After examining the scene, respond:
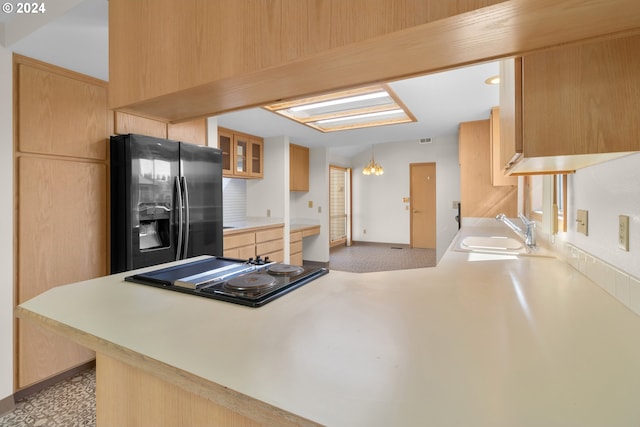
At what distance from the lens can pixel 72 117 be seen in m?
2.17

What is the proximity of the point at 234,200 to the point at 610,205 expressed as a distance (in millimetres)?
4398

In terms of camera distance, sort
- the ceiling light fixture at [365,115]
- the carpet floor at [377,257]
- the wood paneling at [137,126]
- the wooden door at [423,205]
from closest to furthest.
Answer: the wood paneling at [137,126], the ceiling light fixture at [365,115], the carpet floor at [377,257], the wooden door at [423,205]

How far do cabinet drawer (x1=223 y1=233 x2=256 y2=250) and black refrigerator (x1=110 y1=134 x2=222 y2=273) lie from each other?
1.66ft

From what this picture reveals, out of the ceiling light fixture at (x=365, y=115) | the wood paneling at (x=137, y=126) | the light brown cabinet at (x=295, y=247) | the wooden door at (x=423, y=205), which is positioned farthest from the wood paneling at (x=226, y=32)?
the wooden door at (x=423, y=205)

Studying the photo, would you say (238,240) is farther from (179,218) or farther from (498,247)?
(498,247)

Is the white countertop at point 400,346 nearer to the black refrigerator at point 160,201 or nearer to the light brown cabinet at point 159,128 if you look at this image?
the black refrigerator at point 160,201

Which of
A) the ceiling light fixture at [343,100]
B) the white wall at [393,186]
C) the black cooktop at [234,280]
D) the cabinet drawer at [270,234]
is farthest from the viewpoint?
the white wall at [393,186]

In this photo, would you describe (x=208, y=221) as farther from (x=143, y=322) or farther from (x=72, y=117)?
(x=143, y=322)

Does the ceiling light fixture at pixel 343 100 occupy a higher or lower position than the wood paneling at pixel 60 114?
higher

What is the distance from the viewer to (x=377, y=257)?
20.7 feet

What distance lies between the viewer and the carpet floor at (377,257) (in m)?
5.50

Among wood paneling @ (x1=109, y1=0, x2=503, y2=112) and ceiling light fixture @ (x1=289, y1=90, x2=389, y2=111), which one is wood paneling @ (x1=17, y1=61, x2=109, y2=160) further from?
→ ceiling light fixture @ (x1=289, y1=90, x2=389, y2=111)

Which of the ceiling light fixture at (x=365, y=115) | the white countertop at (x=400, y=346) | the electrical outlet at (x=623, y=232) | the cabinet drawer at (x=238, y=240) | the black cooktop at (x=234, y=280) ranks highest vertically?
the ceiling light fixture at (x=365, y=115)

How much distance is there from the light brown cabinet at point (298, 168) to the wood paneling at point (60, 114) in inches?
123
